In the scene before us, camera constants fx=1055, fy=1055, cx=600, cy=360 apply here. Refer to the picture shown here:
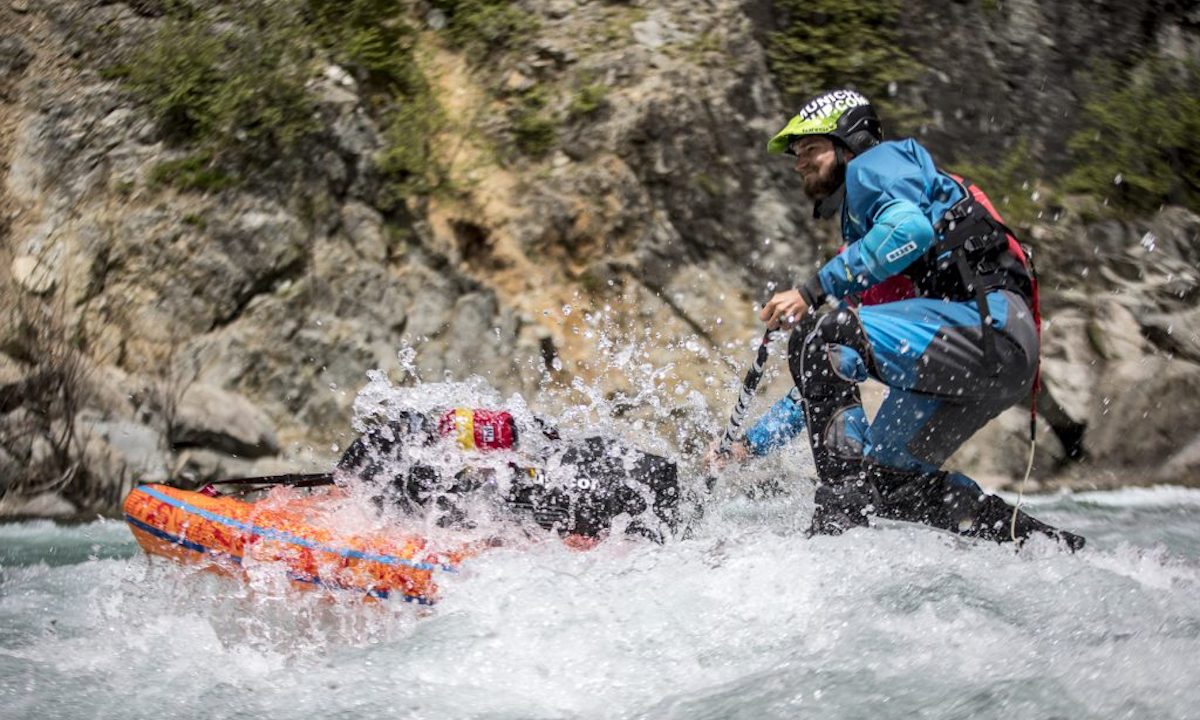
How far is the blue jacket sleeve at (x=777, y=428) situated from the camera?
4.98 m

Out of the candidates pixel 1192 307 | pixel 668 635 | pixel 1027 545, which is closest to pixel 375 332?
pixel 668 635

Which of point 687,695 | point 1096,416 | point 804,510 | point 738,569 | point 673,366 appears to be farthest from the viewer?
point 673,366

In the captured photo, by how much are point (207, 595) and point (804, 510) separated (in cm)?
281

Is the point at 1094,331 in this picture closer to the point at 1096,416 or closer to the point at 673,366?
the point at 1096,416

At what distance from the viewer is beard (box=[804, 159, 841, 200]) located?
183 inches

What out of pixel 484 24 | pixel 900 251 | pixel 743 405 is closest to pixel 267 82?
pixel 484 24

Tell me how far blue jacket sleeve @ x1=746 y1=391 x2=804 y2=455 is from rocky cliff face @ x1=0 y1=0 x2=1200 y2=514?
2.26m

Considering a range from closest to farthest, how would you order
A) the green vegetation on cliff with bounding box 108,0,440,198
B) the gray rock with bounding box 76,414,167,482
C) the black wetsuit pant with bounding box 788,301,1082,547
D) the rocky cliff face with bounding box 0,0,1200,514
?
the black wetsuit pant with bounding box 788,301,1082,547 → the gray rock with bounding box 76,414,167,482 → the rocky cliff face with bounding box 0,0,1200,514 → the green vegetation on cliff with bounding box 108,0,440,198

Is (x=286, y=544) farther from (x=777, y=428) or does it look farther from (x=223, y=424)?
(x=223, y=424)

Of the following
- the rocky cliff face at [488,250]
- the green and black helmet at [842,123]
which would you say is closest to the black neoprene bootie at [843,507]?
the green and black helmet at [842,123]

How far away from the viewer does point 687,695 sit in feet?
11.9

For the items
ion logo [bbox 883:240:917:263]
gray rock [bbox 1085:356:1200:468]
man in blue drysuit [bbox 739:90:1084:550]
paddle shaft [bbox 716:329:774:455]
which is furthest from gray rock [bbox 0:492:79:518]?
gray rock [bbox 1085:356:1200:468]

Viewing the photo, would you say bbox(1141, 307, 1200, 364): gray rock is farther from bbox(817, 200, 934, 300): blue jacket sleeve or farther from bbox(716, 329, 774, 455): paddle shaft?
bbox(817, 200, 934, 300): blue jacket sleeve

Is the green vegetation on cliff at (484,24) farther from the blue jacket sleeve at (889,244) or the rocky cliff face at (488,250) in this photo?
the blue jacket sleeve at (889,244)
